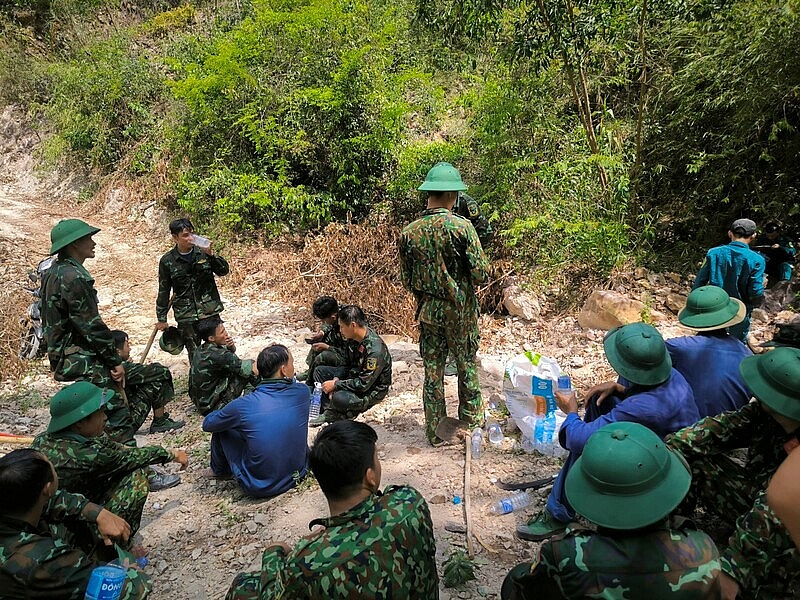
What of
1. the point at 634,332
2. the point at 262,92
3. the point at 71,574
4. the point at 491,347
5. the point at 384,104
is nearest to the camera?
the point at 71,574

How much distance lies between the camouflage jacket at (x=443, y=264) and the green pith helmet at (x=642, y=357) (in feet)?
4.19

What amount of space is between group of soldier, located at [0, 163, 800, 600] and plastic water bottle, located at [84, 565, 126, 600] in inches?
2.5

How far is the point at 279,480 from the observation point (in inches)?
142

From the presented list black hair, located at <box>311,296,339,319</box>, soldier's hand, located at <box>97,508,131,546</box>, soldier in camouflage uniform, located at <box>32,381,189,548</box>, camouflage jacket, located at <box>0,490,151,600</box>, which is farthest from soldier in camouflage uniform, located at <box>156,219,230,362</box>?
camouflage jacket, located at <box>0,490,151,600</box>

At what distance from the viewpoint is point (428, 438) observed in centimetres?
412

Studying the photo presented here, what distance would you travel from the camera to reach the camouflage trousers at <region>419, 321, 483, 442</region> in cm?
392

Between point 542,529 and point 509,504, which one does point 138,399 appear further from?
point 542,529

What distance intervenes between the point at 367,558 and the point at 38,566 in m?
1.38

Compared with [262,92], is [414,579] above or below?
below

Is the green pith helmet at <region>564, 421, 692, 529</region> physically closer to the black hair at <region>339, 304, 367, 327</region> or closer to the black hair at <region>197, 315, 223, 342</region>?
the black hair at <region>339, 304, 367, 327</region>

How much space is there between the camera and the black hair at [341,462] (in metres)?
1.91

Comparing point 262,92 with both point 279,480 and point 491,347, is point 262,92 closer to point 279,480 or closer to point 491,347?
point 491,347

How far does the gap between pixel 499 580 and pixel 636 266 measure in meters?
4.65

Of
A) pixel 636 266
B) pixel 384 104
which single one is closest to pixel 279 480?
pixel 636 266
